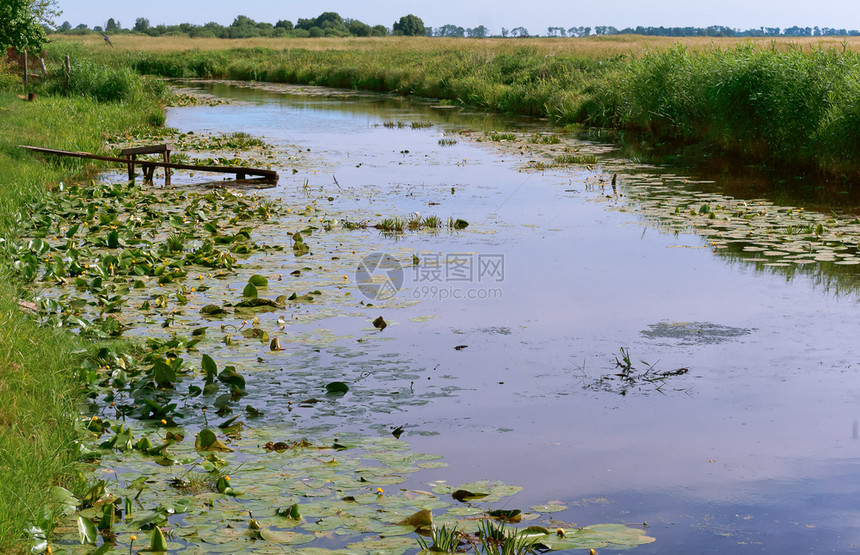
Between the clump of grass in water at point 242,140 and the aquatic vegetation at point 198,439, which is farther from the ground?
the clump of grass in water at point 242,140

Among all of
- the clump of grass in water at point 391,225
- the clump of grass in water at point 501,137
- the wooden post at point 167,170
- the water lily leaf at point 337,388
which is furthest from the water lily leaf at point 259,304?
the clump of grass in water at point 501,137

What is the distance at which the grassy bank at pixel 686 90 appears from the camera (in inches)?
519

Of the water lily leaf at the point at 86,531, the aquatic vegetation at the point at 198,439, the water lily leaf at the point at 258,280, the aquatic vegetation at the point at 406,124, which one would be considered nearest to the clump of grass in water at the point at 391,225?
the aquatic vegetation at the point at 198,439

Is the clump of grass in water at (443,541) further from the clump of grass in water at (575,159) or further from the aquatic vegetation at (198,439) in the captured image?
the clump of grass in water at (575,159)

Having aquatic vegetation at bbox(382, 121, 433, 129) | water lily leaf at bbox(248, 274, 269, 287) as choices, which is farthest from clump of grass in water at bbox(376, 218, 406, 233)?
aquatic vegetation at bbox(382, 121, 433, 129)

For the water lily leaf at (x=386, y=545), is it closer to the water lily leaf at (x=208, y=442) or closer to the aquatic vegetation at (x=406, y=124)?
the water lily leaf at (x=208, y=442)

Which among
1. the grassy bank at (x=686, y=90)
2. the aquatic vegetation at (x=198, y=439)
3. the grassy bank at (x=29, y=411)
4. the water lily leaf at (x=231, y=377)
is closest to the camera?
the grassy bank at (x=29, y=411)

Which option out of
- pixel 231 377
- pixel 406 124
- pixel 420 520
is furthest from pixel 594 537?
pixel 406 124

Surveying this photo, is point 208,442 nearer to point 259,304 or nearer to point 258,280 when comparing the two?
point 259,304

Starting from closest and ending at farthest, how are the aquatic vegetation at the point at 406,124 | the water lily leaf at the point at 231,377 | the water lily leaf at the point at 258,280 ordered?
the water lily leaf at the point at 231,377, the water lily leaf at the point at 258,280, the aquatic vegetation at the point at 406,124

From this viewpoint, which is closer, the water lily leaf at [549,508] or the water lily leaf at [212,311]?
the water lily leaf at [549,508]

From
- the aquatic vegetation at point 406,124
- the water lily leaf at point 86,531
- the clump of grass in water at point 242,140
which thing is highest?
the aquatic vegetation at point 406,124

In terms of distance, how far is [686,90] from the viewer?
1711cm

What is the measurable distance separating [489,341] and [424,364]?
2.48 ft
